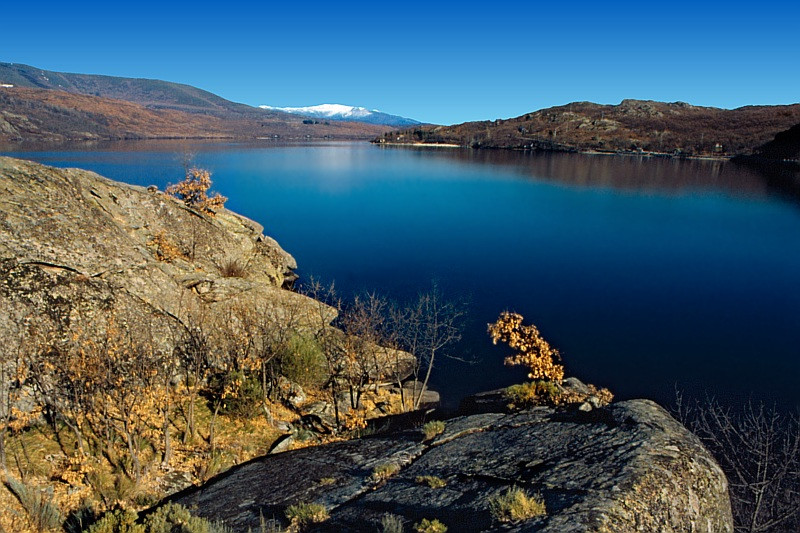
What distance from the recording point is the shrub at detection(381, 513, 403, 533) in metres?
8.09

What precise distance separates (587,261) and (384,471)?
3941cm

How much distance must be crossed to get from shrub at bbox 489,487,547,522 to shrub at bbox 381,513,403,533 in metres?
1.62

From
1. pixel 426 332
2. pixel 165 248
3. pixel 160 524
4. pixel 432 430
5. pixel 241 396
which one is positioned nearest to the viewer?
pixel 160 524

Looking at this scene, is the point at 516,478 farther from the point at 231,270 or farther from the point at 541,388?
the point at 231,270

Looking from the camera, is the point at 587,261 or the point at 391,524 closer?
the point at 391,524

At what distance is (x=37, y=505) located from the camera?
1085 centimetres

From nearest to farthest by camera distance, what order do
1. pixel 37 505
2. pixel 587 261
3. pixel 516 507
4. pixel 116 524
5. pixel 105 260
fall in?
pixel 516 507 < pixel 116 524 < pixel 37 505 < pixel 105 260 < pixel 587 261

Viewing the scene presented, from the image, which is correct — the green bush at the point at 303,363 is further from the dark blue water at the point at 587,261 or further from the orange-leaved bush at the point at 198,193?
the orange-leaved bush at the point at 198,193

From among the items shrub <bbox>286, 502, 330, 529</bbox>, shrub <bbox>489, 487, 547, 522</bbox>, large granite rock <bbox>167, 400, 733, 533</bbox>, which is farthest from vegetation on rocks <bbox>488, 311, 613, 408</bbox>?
shrub <bbox>286, 502, 330, 529</bbox>

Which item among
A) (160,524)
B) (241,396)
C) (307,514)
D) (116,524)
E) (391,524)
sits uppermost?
(391,524)

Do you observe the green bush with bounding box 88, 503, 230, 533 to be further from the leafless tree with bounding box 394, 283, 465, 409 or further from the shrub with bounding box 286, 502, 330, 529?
the leafless tree with bounding box 394, 283, 465, 409

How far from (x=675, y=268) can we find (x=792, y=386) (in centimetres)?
2134

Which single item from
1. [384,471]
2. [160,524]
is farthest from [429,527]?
[160,524]

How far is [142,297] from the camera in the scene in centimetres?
1820
